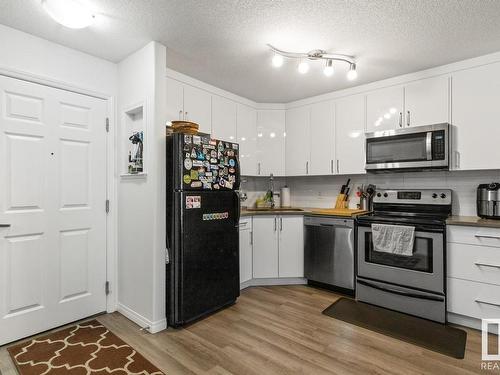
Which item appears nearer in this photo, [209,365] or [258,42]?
[209,365]

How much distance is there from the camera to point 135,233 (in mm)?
2469

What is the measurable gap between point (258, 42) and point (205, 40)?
44 cm

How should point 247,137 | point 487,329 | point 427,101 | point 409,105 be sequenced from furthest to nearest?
point 247,137 → point 409,105 → point 427,101 → point 487,329

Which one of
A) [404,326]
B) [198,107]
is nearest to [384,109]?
[198,107]

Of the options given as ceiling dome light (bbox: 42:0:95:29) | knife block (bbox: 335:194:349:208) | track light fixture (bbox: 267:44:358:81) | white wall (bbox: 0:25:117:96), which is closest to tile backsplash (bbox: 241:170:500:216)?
knife block (bbox: 335:194:349:208)

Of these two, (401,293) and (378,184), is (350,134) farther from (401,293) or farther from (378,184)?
(401,293)

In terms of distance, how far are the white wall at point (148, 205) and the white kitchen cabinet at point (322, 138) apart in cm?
204

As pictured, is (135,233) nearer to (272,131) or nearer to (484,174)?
(272,131)

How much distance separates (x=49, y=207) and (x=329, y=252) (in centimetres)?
276

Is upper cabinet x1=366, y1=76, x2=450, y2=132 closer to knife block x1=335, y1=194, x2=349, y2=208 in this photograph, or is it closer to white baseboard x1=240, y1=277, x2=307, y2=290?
knife block x1=335, y1=194, x2=349, y2=208

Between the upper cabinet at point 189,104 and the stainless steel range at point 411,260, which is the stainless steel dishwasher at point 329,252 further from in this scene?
the upper cabinet at point 189,104

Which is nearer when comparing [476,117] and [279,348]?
[279,348]

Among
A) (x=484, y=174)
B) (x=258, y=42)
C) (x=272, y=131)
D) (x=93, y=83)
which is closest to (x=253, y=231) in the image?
(x=272, y=131)

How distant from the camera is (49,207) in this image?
2293 mm
